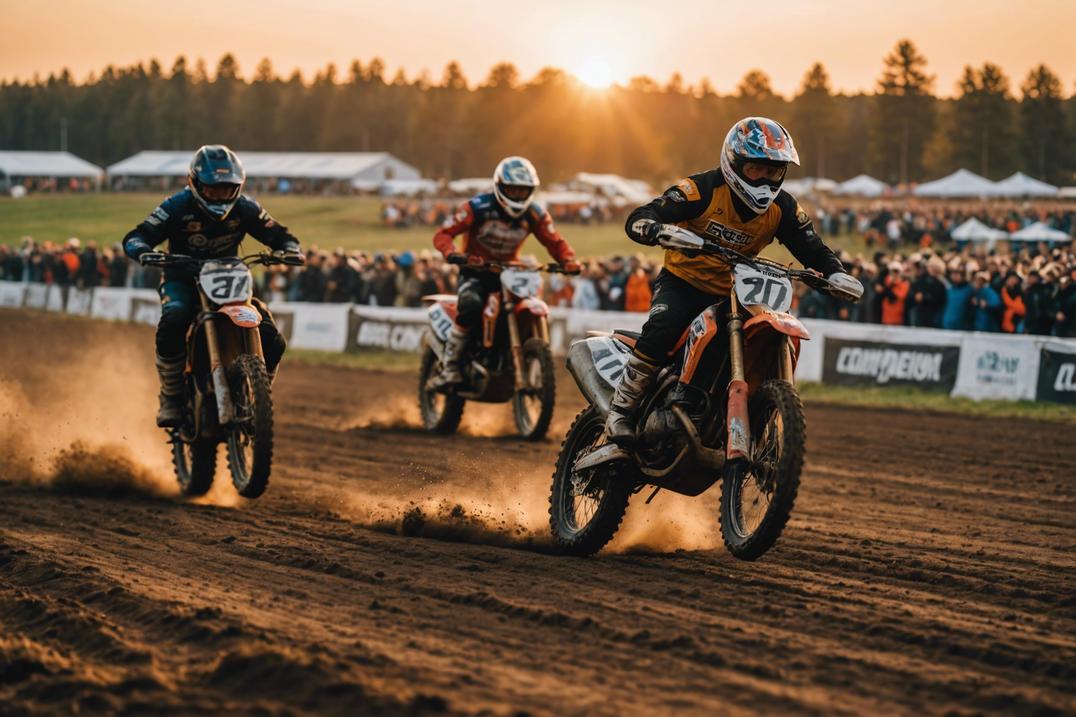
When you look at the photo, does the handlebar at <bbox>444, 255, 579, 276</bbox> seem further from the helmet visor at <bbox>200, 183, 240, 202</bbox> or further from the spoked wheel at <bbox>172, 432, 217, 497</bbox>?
the spoked wheel at <bbox>172, 432, 217, 497</bbox>

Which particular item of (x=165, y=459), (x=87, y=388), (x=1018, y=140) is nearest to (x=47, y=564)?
(x=165, y=459)

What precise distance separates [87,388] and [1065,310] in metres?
13.1

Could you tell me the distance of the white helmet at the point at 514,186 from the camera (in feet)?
41.5

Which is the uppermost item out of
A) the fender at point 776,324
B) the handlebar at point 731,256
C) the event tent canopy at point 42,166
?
the event tent canopy at point 42,166

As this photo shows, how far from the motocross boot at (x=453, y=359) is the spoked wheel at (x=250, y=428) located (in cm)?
402

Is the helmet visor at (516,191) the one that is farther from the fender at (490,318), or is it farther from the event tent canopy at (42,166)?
the event tent canopy at (42,166)

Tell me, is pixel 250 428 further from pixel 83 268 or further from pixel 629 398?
pixel 83 268

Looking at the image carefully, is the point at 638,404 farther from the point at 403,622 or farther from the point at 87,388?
the point at 87,388

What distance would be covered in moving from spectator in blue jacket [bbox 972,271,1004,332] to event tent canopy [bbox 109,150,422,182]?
7450 centimetres

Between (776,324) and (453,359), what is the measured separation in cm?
708

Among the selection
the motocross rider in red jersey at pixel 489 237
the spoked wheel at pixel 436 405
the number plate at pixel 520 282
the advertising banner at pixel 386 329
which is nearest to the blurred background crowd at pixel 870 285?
the advertising banner at pixel 386 329

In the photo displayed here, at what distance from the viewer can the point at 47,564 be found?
6777 millimetres

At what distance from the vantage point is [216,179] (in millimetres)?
9281

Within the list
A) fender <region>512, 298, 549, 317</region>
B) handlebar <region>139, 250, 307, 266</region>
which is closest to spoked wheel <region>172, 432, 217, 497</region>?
handlebar <region>139, 250, 307, 266</region>
